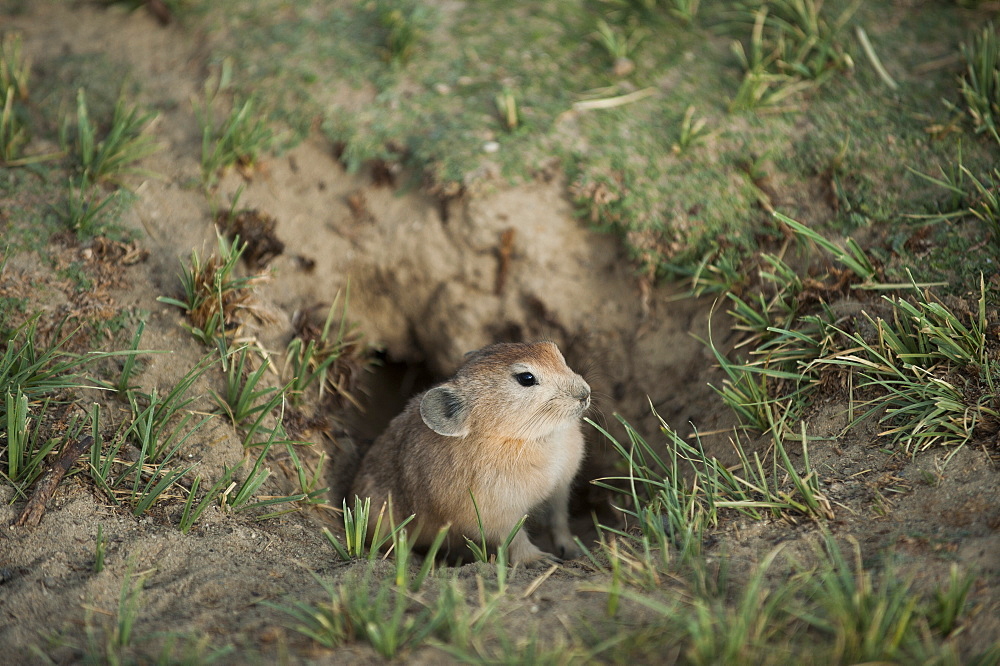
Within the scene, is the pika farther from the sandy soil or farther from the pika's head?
the sandy soil

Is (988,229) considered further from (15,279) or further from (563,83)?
(15,279)

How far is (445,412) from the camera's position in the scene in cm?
477

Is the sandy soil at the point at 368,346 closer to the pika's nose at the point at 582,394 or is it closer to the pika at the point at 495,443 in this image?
the pika at the point at 495,443

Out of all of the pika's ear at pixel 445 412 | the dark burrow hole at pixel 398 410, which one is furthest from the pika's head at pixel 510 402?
the dark burrow hole at pixel 398 410

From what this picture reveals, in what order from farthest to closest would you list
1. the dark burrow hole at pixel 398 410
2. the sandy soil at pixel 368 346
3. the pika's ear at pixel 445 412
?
the dark burrow hole at pixel 398 410
the pika's ear at pixel 445 412
the sandy soil at pixel 368 346

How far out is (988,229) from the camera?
15.2 ft

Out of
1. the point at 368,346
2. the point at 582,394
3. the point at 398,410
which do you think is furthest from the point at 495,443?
the point at 398,410

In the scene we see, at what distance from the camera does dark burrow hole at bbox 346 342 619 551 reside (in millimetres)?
5645

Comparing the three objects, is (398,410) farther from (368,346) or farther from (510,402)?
(510,402)

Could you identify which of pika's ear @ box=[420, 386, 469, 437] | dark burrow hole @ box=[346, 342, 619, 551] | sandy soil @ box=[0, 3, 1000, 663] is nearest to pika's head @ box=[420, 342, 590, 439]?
pika's ear @ box=[420, 386, 469, 437]

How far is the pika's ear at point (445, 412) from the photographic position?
473cm

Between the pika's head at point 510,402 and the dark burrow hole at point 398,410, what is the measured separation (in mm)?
769

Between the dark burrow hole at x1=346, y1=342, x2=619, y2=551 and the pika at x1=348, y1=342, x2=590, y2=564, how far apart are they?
0.52 metres

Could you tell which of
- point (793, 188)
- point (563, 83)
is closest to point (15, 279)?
point (563, 83)
